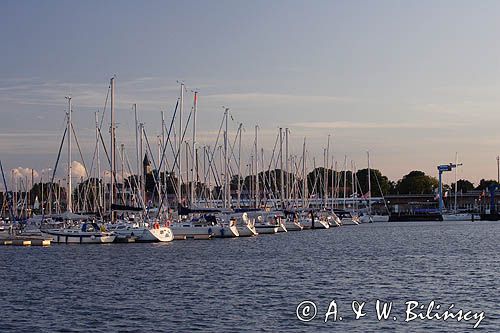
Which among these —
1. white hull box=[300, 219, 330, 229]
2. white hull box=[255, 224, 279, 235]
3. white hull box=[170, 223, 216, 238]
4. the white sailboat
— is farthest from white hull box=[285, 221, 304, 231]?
the white sailboat

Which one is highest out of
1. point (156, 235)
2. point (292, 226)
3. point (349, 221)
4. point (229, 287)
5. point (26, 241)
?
point (349, 221)

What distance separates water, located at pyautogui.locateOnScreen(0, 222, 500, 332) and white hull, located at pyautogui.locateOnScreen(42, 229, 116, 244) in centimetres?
214

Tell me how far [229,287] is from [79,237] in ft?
137

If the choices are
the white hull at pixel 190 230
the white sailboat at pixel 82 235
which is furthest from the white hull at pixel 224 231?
the white sailboat at pixel 82 235

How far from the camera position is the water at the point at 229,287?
39.8m

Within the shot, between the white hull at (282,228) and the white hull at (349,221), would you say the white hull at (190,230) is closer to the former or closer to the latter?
the white hull at (282,228)

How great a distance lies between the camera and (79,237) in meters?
92.5

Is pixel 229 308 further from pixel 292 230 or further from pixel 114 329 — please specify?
pixel 292 230

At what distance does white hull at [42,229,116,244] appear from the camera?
301ft

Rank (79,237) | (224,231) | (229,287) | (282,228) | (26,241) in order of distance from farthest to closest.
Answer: (282,228)
(224,231)
(26,241)
(79,237)
(229,287)

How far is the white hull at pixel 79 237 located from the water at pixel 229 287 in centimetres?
214

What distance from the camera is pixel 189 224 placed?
10594 centimetres

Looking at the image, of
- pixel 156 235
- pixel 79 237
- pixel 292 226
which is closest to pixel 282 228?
pixel 292 226

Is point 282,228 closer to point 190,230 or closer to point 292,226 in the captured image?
point 292,226
